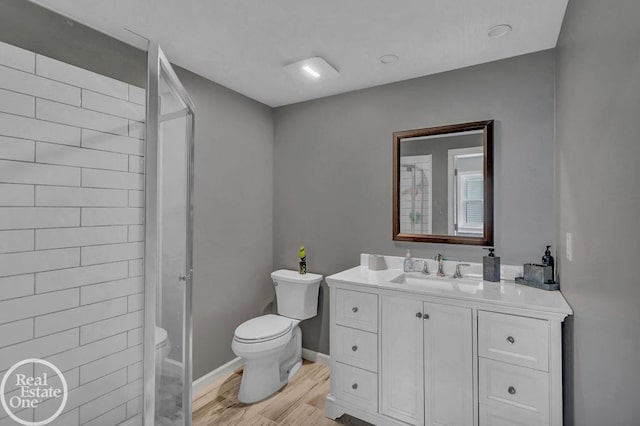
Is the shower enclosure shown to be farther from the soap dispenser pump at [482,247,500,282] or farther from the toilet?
the soap dispenser pump at [482,247,500,282]

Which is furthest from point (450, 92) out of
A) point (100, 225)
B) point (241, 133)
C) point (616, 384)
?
point (100, 225)

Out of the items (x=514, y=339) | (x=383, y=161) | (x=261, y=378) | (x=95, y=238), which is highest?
(x=383, y=161)

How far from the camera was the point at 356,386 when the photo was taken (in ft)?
6.56

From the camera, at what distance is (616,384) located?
86 cm

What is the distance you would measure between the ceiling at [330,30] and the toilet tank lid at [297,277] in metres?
1.62

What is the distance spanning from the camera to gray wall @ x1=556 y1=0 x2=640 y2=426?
766 millimetres

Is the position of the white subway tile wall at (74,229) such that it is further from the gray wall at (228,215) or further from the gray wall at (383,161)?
the gray wall at (383,161)

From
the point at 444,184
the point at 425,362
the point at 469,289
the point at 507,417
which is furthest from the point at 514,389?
the point at 444,184

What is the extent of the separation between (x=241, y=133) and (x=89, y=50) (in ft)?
4.40

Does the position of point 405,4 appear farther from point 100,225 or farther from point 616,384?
point 100,225

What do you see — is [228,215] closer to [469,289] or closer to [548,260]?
[469,289]

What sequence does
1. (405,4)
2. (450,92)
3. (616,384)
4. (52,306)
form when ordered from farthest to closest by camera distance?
(450,92)
(405,4)
(52,306)
(616,384)

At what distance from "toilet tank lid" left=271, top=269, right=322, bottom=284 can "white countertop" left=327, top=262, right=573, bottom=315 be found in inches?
17.5

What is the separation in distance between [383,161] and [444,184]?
1.68 feet
